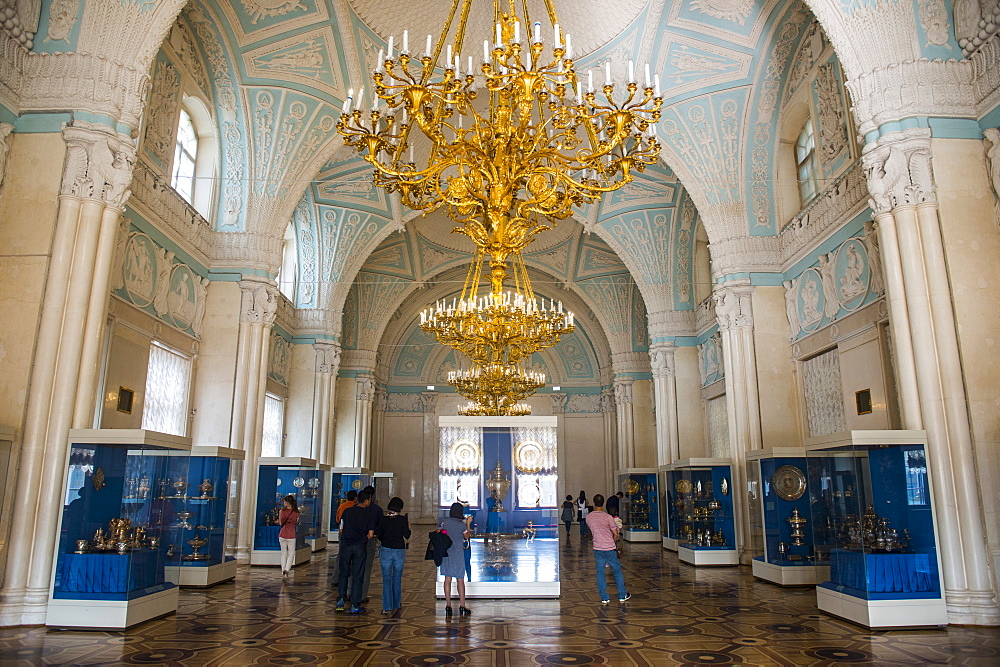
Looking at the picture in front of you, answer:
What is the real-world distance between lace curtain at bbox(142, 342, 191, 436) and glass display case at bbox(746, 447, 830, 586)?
9.08 metres

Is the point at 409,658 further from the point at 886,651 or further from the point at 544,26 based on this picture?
the point at 544,26

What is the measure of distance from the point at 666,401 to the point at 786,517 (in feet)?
25.3

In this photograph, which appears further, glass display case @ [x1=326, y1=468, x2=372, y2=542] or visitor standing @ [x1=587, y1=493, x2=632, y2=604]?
glass display case @ [x1=326, y1=468, x2=372, y2=542]

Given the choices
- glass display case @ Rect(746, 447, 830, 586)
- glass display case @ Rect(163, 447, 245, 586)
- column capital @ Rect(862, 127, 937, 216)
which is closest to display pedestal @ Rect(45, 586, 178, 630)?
glass display case @ Rect(163, 447, 245, 586)

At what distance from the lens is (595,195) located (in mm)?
6953

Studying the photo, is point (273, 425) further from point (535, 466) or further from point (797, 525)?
point (797, 525)

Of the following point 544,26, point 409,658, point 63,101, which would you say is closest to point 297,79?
point 544,26

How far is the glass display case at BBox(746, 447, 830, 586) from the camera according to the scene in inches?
362

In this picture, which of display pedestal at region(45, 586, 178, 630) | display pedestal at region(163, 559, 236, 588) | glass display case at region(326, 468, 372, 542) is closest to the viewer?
display pedestal at region(45, 586, 178, 630)

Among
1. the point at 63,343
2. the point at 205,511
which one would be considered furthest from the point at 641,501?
the point at 63,343

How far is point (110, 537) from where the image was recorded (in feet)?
20.9

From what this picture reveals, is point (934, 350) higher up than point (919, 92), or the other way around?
point (919, 92)

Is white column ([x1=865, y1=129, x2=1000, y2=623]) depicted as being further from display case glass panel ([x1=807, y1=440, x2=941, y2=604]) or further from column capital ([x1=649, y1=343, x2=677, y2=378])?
column capital ([x1=649, y1=343, x2=677, y2=378])

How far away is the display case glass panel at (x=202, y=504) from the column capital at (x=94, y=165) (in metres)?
2.92
